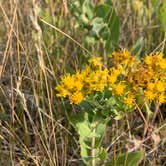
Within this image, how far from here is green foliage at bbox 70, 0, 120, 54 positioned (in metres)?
1.25

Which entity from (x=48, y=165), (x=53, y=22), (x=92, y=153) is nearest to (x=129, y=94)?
(x=92, y=153)

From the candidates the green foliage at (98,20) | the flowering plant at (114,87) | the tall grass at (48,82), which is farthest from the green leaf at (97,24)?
the flowering plant at (114,87)

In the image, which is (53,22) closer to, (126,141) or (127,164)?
(126,141)

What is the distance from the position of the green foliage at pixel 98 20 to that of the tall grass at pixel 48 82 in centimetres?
6

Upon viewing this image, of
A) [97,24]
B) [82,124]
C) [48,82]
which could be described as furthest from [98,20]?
[82,124]

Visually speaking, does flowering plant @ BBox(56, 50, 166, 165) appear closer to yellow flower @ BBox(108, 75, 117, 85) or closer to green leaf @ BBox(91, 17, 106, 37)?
yellow flower @ BBox(108, 75, 117, 85)

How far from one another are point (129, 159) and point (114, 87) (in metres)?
0.22

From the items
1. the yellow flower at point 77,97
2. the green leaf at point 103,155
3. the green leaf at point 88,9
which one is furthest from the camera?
the green leaf at point 88,9

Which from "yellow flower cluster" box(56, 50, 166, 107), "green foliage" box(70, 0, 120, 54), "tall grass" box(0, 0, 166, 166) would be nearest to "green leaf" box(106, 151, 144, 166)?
"tall grass" box(0, 0, 166, 166)

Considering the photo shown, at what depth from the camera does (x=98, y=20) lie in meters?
1.26

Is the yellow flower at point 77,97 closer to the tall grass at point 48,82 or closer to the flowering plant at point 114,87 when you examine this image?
the flowering plant at point 114,87

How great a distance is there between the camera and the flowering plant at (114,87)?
0.87 m

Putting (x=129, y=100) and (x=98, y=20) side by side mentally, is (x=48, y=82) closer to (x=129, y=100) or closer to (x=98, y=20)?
(x=98, y=20)

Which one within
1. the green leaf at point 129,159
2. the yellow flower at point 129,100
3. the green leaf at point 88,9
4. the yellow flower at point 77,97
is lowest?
the green leaf at point 129,159
